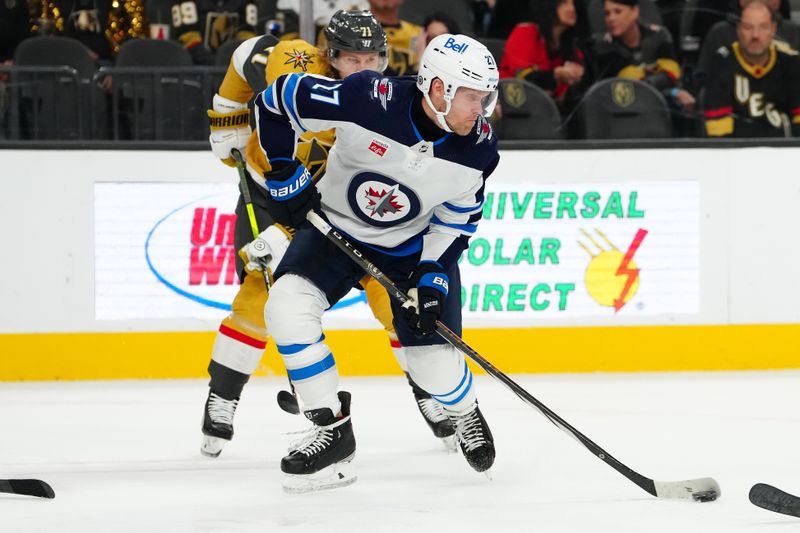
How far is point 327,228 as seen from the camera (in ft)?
10.4

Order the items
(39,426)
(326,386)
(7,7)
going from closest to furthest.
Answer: (326,386)
(39,426)
(7,7)

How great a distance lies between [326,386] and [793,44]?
10.9 feet

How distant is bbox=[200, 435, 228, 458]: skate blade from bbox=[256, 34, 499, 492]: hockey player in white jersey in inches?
18.4

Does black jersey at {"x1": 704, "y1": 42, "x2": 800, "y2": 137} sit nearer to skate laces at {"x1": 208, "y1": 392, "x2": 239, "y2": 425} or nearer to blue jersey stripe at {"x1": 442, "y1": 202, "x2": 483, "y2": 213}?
blue jersey stripe at {"x1": 442, "y1": 202, "x2": 483, "y2": 213}

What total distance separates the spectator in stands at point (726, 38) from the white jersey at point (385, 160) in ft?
8.54

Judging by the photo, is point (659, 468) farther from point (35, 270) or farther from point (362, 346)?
point (35, 270)

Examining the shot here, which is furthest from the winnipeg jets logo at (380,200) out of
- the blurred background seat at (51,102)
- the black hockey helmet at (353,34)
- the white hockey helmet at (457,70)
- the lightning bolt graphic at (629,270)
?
the blurred background seat at (51,102)

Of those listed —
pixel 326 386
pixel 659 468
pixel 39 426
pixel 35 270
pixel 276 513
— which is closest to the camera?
pixel 276 513

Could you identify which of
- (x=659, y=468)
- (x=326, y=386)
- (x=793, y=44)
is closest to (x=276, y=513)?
(x=326, y=386)

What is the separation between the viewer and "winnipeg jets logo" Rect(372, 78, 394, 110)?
9.98 ft

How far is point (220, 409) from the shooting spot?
11.6 ft

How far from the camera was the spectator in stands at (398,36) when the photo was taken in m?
5.32

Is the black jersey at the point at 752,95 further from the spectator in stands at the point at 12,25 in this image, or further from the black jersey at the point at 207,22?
the spectator in stands at the point at 12,25

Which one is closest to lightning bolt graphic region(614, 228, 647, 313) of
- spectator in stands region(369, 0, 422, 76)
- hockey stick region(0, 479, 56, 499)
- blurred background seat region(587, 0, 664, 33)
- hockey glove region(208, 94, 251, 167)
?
blurred background seat region(587, 0, 664, 33)
